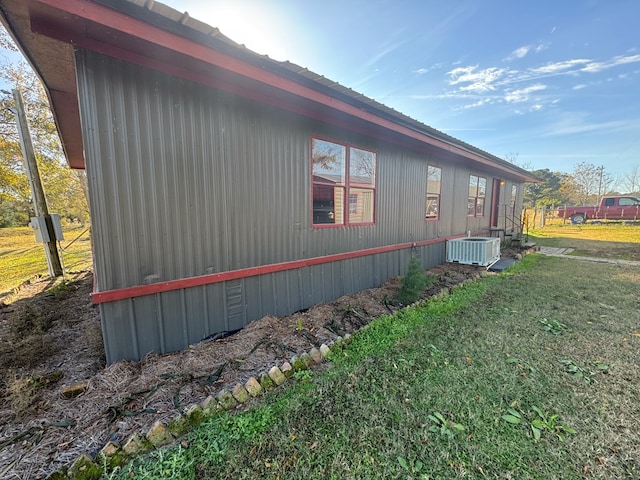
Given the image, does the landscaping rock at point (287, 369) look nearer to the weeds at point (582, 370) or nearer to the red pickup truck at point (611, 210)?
the weeds at point (582, 370)

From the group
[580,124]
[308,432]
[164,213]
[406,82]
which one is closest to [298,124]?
[164,213]

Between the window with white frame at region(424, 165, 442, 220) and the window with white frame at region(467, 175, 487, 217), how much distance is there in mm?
2268

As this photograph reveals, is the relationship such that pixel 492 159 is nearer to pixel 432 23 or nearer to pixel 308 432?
pixel 432 23

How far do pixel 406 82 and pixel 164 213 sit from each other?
1155 centimetres

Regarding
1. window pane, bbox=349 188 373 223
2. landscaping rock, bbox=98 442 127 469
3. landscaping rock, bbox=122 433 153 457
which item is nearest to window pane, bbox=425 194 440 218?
window pane, bbox=349 188 373 223

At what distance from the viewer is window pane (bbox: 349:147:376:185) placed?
480cm

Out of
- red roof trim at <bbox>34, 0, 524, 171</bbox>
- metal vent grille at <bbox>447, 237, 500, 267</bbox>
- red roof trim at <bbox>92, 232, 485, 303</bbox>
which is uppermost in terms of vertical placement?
red roof trim at <bbox>34, 0, 524, 171</bbox>

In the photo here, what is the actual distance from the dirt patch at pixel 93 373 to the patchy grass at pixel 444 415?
1.28 ft

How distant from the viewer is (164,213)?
9.21 feet

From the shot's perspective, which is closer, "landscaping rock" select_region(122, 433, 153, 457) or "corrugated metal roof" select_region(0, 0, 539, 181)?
"landscaping rock" select_region(122, 433, 153, 457)

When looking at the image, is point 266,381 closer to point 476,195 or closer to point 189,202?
point 189,202

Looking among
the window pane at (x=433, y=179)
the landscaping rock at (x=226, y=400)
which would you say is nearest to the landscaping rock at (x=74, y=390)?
the landscaping rock at (x=226, y=400)

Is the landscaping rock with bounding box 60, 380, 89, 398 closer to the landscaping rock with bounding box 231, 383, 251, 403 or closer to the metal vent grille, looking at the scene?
the landscaping rock with bounding box 231, 383, 251, 403

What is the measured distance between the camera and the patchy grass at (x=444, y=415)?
5.37 ft
